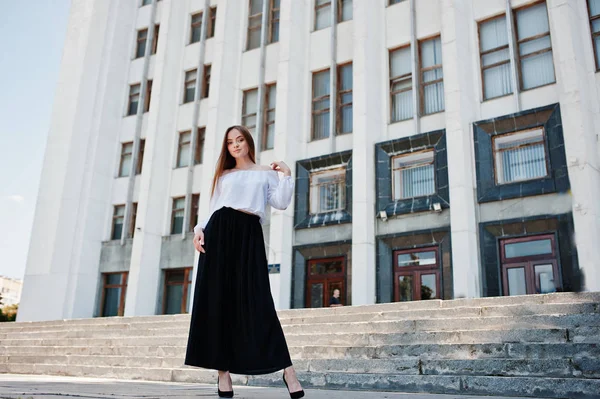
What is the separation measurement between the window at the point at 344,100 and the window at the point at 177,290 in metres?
8.87

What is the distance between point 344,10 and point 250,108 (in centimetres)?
562

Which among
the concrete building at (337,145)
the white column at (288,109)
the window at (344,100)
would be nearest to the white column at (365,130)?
the concrete building at (337,145)

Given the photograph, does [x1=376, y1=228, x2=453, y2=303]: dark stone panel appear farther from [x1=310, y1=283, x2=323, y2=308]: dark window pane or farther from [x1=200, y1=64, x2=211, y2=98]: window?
[x1=200, y1=64, x2=211, y2=98]: window

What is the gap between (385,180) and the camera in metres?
18.8

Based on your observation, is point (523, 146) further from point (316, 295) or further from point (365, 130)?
point (316, 295)

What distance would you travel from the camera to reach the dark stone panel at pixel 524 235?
14.8 metres

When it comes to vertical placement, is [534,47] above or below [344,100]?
above

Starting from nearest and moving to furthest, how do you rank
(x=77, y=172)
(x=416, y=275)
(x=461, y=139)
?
(x=461, y=139) → (x=416, y=275) → (x=77, y=172)

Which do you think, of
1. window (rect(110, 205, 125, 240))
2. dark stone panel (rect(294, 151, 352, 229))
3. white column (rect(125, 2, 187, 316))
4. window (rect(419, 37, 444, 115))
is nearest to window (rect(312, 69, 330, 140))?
dark stone panel (rect(294, 151, 352, 229))

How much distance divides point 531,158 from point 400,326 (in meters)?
10.5

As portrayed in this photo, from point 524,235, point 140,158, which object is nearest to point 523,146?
point 524,235

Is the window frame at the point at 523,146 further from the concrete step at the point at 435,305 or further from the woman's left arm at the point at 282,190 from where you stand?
the woman's left arm at the point at 282,190

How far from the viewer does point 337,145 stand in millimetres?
20375

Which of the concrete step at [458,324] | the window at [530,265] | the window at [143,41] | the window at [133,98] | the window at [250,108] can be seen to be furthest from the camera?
the window at [143,41]
